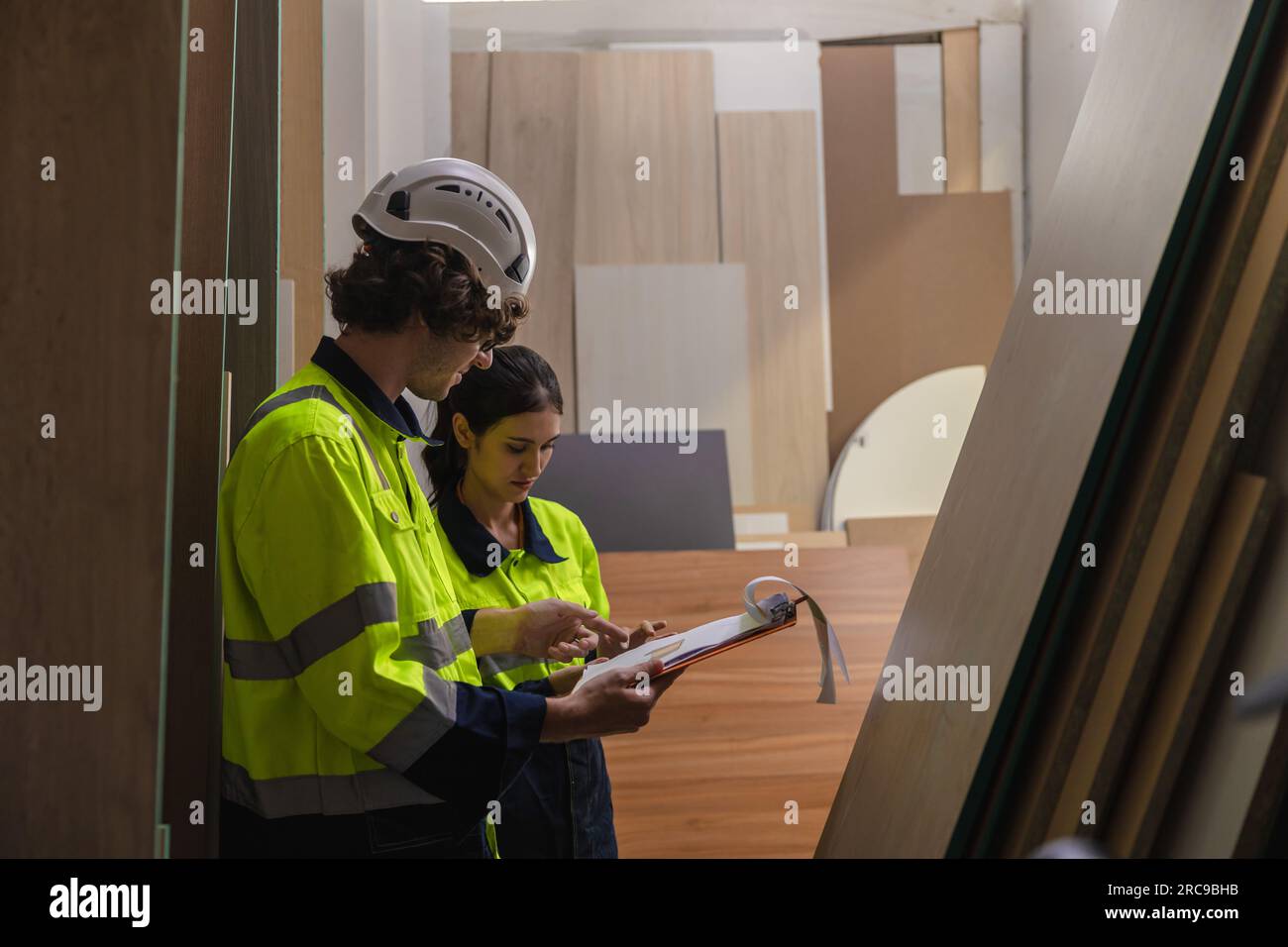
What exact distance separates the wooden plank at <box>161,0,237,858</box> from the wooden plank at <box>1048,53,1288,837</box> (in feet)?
3.99

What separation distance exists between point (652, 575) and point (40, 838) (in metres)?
2.00

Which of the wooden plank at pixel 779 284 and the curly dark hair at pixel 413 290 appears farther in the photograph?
the wooden plank at pixel 779 284

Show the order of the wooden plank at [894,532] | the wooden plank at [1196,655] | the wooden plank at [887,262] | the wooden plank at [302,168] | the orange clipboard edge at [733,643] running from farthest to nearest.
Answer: the wooden plank at [887,262] < the wooden plank at [894,532] < the wooden plank at [302,168] < the orange clipboard edge at [733,643] < the wooden plank at [1196,655]

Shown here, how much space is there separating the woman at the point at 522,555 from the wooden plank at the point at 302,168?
45cm

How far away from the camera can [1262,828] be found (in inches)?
41.2

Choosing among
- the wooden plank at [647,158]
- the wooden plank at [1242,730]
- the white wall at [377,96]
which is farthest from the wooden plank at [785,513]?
the wooden plank at [1242,730]

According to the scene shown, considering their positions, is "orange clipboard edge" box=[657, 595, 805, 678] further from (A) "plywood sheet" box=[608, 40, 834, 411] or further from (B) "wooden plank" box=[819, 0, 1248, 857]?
(A) "plywood sheet" box=[608, 40, 834, 411]

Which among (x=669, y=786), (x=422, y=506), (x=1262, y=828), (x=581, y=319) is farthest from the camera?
(x=581, y=319)

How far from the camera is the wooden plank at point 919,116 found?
427 cm

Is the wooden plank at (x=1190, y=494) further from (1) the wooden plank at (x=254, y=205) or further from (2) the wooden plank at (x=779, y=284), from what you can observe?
(2) the wooden plank at (x=779, y=284)

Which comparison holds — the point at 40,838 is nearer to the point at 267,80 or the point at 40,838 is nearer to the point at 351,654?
the point at 351,654

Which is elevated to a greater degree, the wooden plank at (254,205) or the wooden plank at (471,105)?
the wooden plank at (471,105)
